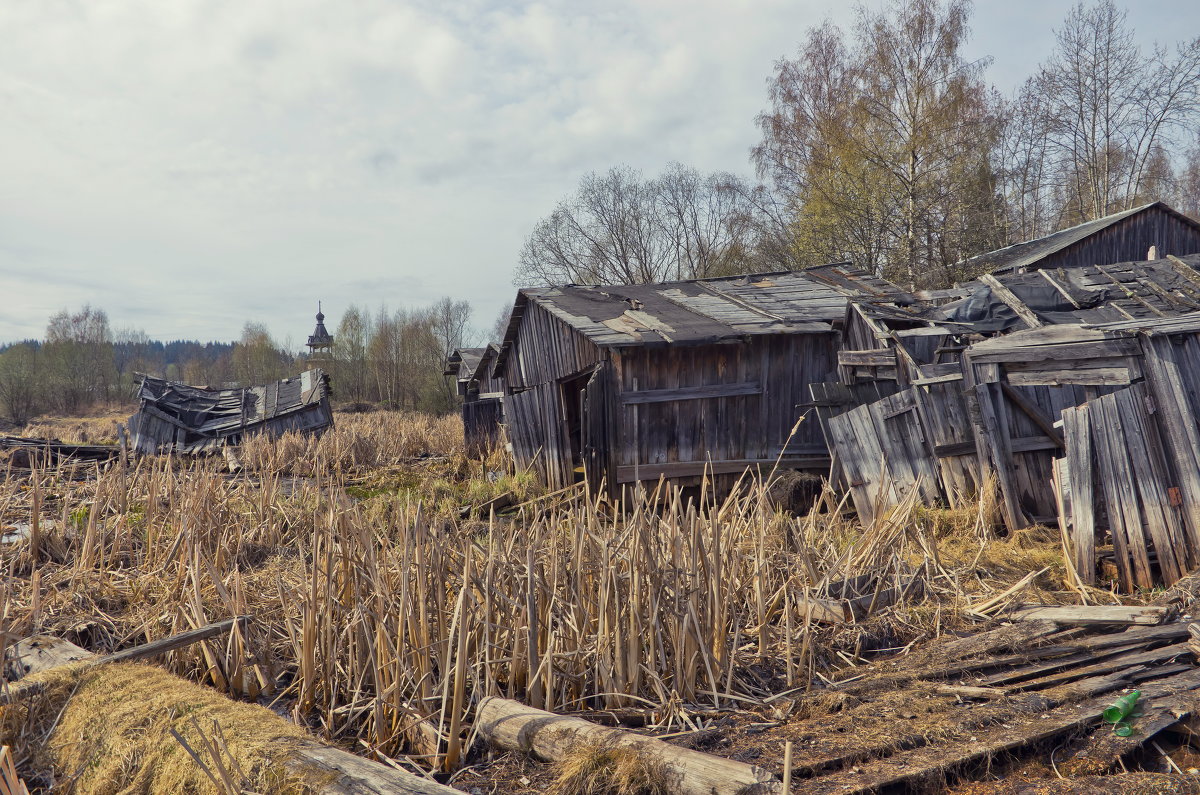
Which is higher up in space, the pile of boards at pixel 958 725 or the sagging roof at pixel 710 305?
the sagging roof at pixel 710 305

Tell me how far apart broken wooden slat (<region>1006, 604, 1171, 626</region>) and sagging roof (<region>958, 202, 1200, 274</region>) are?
1800 cm

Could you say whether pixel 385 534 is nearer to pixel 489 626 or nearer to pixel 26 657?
pixel 489 626

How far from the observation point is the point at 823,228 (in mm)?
24078

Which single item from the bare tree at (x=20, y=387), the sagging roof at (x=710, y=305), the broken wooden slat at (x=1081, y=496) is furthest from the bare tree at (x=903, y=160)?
the bare tree at (x=20, y=387)

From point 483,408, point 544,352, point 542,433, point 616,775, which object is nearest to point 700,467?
point 542,433

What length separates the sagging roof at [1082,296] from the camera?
8.36 metres

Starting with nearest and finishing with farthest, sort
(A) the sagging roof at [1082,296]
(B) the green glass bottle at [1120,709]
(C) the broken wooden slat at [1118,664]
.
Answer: (B) the green glass bottle at [1120,709] < (C) the broken wooden slat at [1118,664] < (A) the sagging roof at [1082,296]

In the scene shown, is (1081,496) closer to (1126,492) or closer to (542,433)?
(1126,492)

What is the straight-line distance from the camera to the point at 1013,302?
29.1 ft

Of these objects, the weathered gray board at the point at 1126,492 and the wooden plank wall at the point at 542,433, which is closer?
the weathered gray board at the point at 1126,492

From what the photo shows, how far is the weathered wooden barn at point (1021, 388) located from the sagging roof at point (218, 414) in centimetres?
1743

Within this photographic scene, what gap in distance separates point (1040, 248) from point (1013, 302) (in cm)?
1496

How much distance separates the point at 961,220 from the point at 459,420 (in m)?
16.5

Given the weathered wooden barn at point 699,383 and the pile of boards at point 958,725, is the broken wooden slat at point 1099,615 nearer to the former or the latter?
the pile of boards at point 958,725
